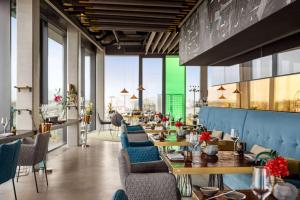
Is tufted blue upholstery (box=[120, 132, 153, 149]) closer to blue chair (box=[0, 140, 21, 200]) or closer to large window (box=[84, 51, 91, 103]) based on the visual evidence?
blue chair (box=[0, 140, 21, 200])

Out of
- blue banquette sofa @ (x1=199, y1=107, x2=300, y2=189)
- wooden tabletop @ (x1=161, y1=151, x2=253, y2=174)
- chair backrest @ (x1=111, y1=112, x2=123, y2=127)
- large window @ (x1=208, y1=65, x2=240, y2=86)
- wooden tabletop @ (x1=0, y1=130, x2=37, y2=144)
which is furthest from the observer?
chair backrest @ (x1=111, y1=112, x2=123, y2=127)

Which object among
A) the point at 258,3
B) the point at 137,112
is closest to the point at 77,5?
the point at 258,3

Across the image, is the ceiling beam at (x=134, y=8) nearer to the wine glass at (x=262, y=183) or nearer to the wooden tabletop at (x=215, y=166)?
the wooden tabletop at (x=215, y=166)

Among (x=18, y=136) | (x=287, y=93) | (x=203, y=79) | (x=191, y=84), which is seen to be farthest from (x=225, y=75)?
(x=191, y=84)

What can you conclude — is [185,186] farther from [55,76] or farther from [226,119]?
[55,76]

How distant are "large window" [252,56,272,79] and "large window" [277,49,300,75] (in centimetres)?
31

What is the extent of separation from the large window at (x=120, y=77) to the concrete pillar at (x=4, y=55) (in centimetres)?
903

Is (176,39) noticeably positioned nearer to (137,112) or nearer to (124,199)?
(137,112)

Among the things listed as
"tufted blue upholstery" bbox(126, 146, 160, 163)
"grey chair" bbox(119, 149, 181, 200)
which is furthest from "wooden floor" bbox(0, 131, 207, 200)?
"grey chair" bbox(119, 149, 181, 200)

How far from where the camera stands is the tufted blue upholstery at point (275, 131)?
4.02m

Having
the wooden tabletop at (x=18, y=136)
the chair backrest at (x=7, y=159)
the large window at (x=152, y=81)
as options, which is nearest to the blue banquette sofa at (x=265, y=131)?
the chair backrest at (x=7, y=159)

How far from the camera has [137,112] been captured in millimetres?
13984

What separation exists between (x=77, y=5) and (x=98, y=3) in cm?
58

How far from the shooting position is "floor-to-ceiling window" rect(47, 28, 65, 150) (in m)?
9.22
